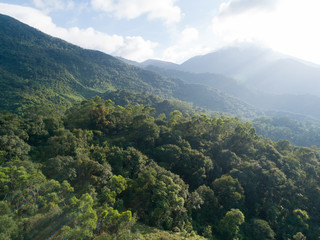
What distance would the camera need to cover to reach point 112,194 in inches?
841

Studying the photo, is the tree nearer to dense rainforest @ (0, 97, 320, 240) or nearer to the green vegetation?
dense rainforest @ (0, 97, 320, 240)

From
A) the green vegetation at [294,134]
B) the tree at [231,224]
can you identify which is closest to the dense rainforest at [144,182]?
the tree at [231,224]

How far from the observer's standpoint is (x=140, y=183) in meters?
25.4

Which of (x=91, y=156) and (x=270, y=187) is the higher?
(x=91, y=156)

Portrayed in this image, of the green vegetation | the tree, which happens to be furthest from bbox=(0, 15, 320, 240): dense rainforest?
the green vegetation

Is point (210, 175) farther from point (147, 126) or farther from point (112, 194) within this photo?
point (112, 194)

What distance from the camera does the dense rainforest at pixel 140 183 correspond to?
16.8 m

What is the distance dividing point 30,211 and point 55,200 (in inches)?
81.4

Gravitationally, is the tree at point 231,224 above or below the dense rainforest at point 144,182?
below

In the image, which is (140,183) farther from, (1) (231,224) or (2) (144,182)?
(1) (231,224)

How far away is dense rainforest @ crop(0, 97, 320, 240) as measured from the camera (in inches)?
→ 663

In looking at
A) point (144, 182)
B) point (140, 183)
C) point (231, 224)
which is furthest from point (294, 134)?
point (140, 183)

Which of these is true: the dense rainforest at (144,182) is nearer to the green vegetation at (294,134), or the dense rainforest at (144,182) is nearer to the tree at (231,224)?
the tree at (231,224)

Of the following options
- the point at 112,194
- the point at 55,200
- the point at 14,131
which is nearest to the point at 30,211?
the point at 55,200
